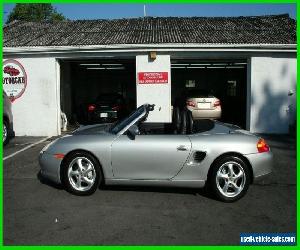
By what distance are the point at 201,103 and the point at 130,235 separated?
10.9 m

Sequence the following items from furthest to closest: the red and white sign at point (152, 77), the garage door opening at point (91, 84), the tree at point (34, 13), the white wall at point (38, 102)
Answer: the tree at point (34, 13)
the garage door opening at point (91, 84)
the red and white sign at point (152, 77)
the white wall at point (38, 102)

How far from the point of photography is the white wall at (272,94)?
37.9 ft

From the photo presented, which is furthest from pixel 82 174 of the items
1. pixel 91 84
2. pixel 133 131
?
pixel 91 84

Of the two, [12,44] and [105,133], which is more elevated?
[12,44]

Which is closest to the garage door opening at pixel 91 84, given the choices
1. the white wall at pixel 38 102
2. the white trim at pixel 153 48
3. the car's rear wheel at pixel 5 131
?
the white wall at pixel 38 102

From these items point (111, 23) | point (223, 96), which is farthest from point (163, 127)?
point (223, 96)

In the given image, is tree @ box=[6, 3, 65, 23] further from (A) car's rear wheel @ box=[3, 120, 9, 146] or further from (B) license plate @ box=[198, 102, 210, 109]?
(A) car's rear wheel @ box=[3, 120, 9, 146]

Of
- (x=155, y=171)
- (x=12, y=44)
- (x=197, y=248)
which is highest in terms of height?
(x=12, y=44)

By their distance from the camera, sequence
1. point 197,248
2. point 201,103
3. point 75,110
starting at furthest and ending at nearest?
point 75,110
point 201,103
point 197,248

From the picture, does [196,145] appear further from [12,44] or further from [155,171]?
[12,44]

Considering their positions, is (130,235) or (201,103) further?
(201,103)

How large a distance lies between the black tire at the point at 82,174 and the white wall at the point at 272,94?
7712 mm

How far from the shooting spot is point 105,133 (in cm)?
556

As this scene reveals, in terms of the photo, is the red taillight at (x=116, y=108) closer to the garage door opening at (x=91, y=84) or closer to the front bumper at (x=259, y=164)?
the garage door opening at (x=91, y=84)
